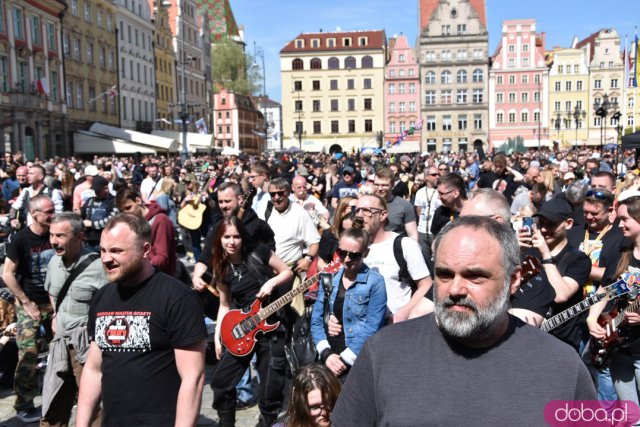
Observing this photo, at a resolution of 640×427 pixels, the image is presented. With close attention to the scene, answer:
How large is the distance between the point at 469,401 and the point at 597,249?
4007 millimetres

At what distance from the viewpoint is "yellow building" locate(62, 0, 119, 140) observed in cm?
4419

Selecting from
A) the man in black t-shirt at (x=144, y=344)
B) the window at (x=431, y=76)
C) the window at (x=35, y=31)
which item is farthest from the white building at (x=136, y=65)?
the man in black t-shirt at (x=144, y=344)

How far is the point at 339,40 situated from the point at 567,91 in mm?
29377

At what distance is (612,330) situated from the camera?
412 centimetres

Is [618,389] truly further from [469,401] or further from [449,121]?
[449,121]

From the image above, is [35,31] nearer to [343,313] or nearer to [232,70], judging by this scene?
[343,313]

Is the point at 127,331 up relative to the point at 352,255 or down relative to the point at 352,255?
down

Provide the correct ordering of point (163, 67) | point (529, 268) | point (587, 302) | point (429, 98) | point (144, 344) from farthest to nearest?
point (429, 98) < point (163, 67) < point (587, 302) < point (529, 268) < point (144, 344)

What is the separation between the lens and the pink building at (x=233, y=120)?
299 ft

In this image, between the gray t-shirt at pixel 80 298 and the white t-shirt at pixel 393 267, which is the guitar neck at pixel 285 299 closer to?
the white t-shirt at pixel 393 267

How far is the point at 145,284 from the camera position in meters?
3.47

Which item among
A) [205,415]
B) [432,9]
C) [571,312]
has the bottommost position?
[205,415]

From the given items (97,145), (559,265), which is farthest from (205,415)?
(97,145)

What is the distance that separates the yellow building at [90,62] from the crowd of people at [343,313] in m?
39.2
